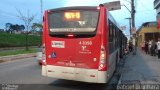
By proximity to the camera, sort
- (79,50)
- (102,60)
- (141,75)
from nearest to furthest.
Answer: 1. (102,60)
2. (79,50)
3. (141,75)

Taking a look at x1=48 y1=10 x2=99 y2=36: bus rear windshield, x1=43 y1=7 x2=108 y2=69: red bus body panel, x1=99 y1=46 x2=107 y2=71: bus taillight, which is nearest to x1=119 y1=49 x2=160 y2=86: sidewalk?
x1=99 y1=46 x2=107 y2=71: bus taillight

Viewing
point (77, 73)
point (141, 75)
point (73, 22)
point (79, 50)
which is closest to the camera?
point (77, 73)

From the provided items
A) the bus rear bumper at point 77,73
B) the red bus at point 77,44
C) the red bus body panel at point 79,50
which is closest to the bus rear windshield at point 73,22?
the red bus at point 77,44

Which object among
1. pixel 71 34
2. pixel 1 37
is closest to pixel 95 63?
pixel 71 34

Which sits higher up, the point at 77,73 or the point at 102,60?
the point at 102,60

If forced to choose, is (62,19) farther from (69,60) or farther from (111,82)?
(111,82)

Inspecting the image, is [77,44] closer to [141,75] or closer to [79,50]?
[79,50]

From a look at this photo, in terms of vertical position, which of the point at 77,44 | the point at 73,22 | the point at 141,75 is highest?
the point at 73,22

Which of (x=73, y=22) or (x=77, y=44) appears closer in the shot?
(x=77, y=44)

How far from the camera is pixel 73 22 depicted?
1425 cm

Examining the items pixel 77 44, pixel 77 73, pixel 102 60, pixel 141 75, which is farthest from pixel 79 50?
pixel 141 75

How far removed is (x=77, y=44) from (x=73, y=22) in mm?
871

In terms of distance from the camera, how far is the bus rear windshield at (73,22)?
13891 millimetres

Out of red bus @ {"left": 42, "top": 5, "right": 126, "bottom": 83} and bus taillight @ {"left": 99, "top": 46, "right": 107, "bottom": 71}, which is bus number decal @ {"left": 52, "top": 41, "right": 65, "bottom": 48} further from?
bus taillight @ {"left": 99, "top": 46, "right": 107, "bottom": 71}
